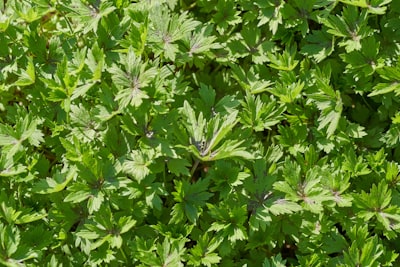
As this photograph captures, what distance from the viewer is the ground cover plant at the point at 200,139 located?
2.21 m

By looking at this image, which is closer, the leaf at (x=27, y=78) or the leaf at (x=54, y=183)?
the leaf at (x=54, y=183)

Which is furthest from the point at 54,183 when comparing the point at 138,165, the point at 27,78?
the point at 27,78

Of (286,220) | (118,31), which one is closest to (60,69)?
(118,31)

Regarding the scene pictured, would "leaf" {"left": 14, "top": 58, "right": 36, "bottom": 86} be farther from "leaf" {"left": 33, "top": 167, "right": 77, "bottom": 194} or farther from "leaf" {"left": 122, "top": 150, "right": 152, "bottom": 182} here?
"leaf" {"left": 122, "top": 150, "right": 152, "bottom": 182}

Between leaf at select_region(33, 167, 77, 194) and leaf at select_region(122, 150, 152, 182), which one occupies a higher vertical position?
leaf at select_region(122, 150, 152, 182)

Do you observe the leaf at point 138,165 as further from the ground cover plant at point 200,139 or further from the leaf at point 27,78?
the leaf at point 27,78

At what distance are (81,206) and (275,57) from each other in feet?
2.95

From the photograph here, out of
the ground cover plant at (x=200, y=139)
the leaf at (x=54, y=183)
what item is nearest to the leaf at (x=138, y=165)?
the ground cover plant at (x=200, y=139)

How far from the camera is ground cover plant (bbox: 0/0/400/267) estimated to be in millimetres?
2207

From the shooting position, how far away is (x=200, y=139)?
222 centimetres

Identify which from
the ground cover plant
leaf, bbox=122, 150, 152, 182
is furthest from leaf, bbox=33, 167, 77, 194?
leaf, bbox=122, 150, 152, 182

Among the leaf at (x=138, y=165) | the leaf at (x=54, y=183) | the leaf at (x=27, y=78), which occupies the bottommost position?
the leaf at (x=54, y=183)

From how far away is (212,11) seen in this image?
9.06 feet

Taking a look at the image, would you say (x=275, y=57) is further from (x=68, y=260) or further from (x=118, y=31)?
(x=68, y=260)
